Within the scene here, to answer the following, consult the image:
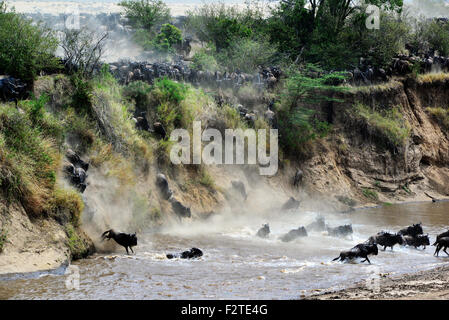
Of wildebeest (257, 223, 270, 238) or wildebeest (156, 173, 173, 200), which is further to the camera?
wildebeest (156, 173, 173, 200)

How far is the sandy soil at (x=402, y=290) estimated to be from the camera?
7961mm

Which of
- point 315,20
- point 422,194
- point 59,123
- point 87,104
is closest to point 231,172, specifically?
point 87,104

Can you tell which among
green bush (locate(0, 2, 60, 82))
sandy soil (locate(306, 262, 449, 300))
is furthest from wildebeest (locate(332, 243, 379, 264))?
green bush (locate(0, 2, 60, 82))

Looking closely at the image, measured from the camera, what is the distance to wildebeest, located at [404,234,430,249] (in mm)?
12992

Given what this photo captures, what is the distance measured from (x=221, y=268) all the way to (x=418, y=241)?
16.8 ft

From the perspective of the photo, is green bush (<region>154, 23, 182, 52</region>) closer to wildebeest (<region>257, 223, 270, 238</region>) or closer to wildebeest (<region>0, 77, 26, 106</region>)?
wildebeest (<region>0, 77, 26, 106</region>)

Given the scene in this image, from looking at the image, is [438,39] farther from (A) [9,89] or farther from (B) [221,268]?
(B) [221,268]

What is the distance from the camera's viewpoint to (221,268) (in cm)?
1045

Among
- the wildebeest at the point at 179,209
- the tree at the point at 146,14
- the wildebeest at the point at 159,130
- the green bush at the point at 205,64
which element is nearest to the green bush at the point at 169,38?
the tree at the point at 146,14

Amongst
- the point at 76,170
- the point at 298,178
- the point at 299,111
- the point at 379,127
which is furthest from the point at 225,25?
the point at 76,170

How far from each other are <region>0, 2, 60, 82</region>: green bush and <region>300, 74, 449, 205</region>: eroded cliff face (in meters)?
10.2
